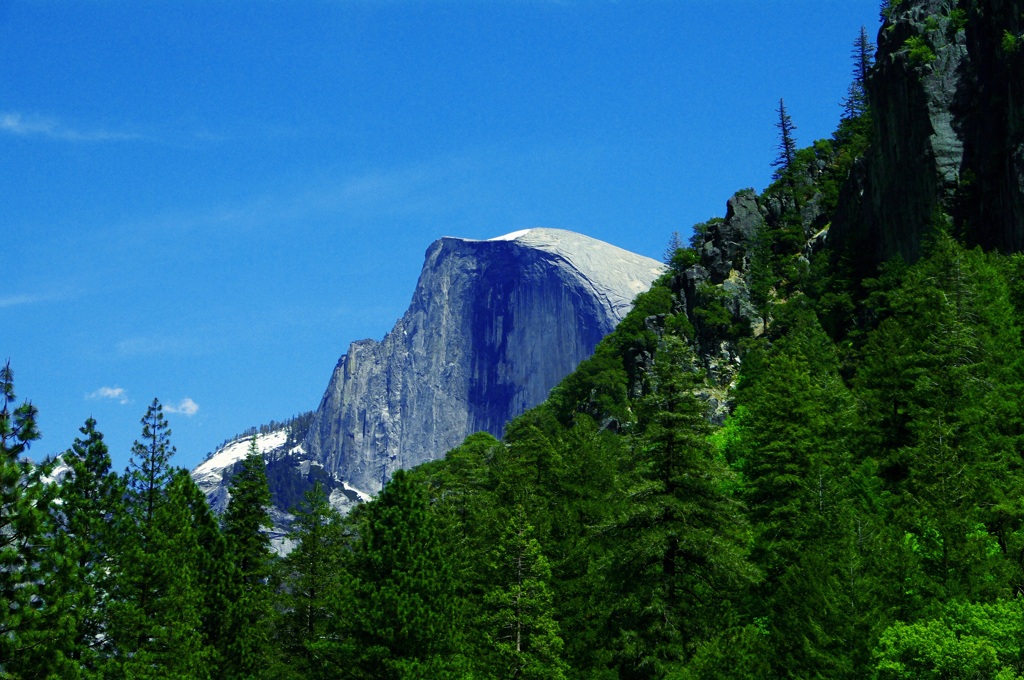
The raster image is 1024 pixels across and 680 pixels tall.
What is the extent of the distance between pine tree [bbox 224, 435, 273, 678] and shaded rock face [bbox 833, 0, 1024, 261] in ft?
212

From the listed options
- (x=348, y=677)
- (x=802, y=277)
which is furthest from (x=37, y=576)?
(x=802, y=277)

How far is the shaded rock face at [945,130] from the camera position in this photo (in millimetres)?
96562

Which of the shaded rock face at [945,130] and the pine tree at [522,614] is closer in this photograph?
the pine tree at [522,614]

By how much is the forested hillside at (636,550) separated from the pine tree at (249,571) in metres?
0.16

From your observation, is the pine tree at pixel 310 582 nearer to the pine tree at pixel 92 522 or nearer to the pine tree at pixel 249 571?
the pine tree at pixel 249 571

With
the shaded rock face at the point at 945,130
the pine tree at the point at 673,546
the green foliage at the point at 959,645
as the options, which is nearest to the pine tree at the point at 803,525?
the green foliage at the point at 959,645

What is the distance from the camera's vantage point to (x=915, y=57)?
4301 inches

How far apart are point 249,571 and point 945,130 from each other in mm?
79936

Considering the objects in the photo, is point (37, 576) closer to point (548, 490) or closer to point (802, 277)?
point (548, 490)

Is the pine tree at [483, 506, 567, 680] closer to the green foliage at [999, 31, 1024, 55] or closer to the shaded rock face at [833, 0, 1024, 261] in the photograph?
the shaded rock face at [833, 0, 1024, 261]

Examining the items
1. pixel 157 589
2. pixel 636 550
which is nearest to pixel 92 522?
pixel 157 589

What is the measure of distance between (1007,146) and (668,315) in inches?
2105

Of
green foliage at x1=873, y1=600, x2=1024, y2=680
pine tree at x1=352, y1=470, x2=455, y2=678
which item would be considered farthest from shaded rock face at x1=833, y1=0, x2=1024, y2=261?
pine tree at x1=352, y1=470, x2=455, y2=678

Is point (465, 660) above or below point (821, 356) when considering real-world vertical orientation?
below
